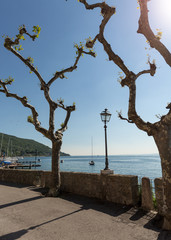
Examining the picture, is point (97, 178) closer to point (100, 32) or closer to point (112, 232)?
point (112, 232)

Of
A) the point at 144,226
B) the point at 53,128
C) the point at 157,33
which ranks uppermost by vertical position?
the point at 157,33

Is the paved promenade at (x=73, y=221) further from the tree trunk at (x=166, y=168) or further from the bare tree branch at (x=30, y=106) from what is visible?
the bare tree branch at (x=30, y=106)

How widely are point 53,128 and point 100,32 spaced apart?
6104 mm

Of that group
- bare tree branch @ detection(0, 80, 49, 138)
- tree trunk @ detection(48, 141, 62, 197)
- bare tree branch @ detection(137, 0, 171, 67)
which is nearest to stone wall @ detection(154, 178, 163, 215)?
bare tree branch @ detection(137, 0, 171, 67)

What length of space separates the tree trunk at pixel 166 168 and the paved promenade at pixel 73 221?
458 millimetres

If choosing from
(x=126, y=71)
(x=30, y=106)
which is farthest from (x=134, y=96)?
(x=30, y=106)

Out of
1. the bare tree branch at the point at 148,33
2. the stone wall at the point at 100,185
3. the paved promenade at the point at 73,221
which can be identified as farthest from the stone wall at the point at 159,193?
the bare tree branch at the point at 148,33

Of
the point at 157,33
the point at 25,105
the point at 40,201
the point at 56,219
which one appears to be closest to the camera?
the point at 56,219

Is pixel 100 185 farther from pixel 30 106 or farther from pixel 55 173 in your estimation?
pixel 30 106

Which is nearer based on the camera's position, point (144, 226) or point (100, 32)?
point (144, 226)

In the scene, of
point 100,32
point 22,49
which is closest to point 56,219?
point 100,32

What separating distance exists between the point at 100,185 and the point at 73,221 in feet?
9.93

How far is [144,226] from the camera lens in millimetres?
5445

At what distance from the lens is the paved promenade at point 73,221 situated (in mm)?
4773
